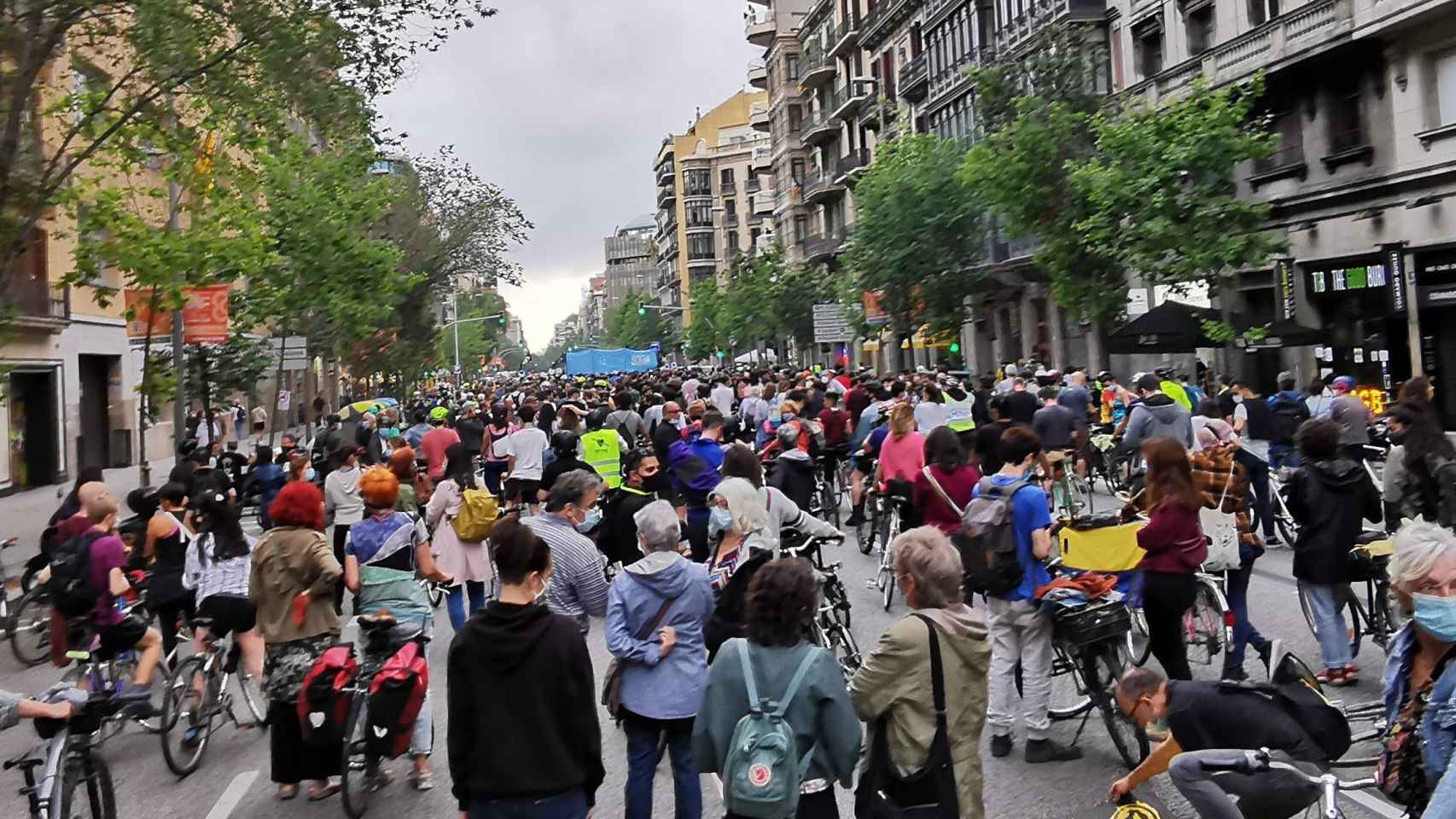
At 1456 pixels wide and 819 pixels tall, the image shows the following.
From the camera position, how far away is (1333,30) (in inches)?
1005

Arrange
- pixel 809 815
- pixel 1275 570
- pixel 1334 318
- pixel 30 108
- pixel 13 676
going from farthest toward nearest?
pixel 1334 318 < pixel 30 108 < pixel 1275 570 < pixel 13 676 < pixel 809 815

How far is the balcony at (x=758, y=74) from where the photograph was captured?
8625cm

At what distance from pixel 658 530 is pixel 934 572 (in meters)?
1.39

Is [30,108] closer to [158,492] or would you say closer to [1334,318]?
[158,492]

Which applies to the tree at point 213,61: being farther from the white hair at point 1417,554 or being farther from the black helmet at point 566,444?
the white hair at point 1417,554

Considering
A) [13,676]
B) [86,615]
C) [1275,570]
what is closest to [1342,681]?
[1275,570]

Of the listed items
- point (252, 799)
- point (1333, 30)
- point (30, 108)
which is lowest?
point (252, 799)

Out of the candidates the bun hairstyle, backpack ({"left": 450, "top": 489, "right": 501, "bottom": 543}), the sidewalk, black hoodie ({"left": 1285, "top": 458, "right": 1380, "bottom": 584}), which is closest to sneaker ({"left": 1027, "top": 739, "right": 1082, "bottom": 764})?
black hoodie ({"left": 1285, "top": 458, "right": 1380, "bottom": 584})

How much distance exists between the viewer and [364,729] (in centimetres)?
708

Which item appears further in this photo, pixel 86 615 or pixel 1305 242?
pixel 1305 242

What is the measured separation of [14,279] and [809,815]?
2953cm

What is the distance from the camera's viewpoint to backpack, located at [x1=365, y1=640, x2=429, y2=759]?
6.79 meters

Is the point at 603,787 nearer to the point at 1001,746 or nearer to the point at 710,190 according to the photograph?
the point at 1001,746

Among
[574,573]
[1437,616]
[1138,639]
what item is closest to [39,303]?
[574,573]
